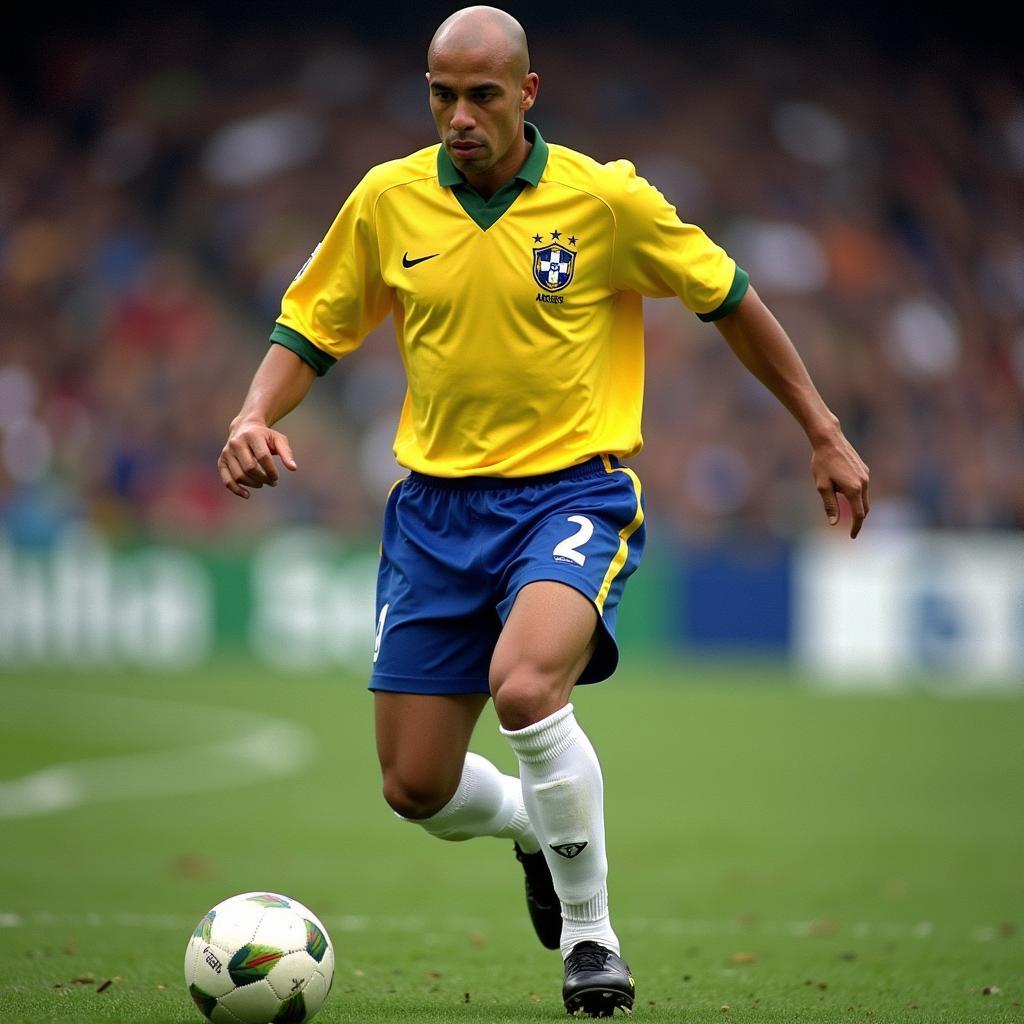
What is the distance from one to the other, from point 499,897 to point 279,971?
3317 millimetres

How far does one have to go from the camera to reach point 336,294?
5.07m

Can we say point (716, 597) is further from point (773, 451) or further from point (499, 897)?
point (499, 897)

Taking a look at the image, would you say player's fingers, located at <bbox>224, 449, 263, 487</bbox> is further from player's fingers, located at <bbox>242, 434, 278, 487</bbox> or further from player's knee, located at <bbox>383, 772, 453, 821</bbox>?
player's knee, located at <bbox>383, 772, 453, 821</bbox>

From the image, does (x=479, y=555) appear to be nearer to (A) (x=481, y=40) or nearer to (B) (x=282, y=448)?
(B) (x=282, y=448)

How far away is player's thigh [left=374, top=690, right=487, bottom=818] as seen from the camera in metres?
4.94

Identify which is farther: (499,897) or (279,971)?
(499,897)

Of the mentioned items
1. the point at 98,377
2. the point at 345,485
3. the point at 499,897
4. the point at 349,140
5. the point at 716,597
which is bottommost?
the point at 499,897

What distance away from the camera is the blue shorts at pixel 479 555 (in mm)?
4730

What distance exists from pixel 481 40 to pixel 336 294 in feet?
2.78

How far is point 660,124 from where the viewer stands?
24875 millimetres

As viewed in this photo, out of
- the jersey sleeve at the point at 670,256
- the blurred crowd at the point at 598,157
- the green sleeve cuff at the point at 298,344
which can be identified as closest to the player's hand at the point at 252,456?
the green sleeve cuff at the point at 298,344

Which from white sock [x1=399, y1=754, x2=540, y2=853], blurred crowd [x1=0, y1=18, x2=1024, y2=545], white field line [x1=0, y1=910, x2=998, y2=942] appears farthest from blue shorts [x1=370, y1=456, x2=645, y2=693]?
blurred crowd [x1=0, y1=18, x2=1024, y2=545]

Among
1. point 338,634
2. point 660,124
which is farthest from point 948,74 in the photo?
point 338,634

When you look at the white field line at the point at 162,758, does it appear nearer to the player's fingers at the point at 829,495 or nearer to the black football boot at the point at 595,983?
the black football boot at the point at 595,983
